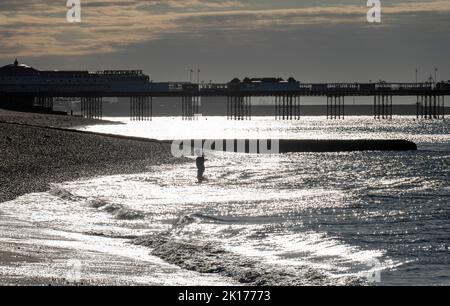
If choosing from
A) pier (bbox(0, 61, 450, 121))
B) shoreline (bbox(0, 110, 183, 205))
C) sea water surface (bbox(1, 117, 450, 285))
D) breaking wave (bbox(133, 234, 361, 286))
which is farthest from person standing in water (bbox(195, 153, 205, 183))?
pier (bbox(0, 61, 450, 121))

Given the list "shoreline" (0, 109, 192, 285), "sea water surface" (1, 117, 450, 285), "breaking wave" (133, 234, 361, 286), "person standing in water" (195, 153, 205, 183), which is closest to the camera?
"breaking wave" (133, 234, 361, 286)

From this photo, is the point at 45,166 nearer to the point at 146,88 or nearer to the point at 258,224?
the point at 258,224

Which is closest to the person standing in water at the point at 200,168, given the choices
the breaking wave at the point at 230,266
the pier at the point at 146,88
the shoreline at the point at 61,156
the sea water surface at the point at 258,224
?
the sea water surface at the point at 258,224

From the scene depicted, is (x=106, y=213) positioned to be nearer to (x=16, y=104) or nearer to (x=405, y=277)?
(x=405, y=277)

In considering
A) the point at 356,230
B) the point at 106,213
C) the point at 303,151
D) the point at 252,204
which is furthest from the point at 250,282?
the point at 303,151

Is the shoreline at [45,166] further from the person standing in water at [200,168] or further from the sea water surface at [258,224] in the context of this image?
the person standing in water at [200,168]

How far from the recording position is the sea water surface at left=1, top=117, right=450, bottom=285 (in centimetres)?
2053

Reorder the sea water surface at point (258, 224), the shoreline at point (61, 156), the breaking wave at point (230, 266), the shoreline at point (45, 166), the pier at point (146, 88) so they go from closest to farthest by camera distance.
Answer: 1. the breaking wave at point (230, 266)
2. the shoreline at point (45, 166)
3. the sea water surface at point (258, 224)
4. the shoreline at point (61, 156)
5. the pier at point (146, 88)

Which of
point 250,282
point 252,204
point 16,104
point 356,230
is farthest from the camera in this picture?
point 16,104

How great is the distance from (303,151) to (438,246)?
52.9 metres

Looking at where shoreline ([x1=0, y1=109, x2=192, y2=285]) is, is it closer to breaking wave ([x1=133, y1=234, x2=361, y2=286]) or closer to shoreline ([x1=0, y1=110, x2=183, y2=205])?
shoreline ([x1=0, y1=110, x2=183, y2=205])

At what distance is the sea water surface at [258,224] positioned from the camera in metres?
20.5

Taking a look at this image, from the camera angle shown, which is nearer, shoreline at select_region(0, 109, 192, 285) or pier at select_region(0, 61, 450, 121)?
shoreline at select_region(0, 109, 192, 285)

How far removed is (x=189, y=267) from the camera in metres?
20.3
